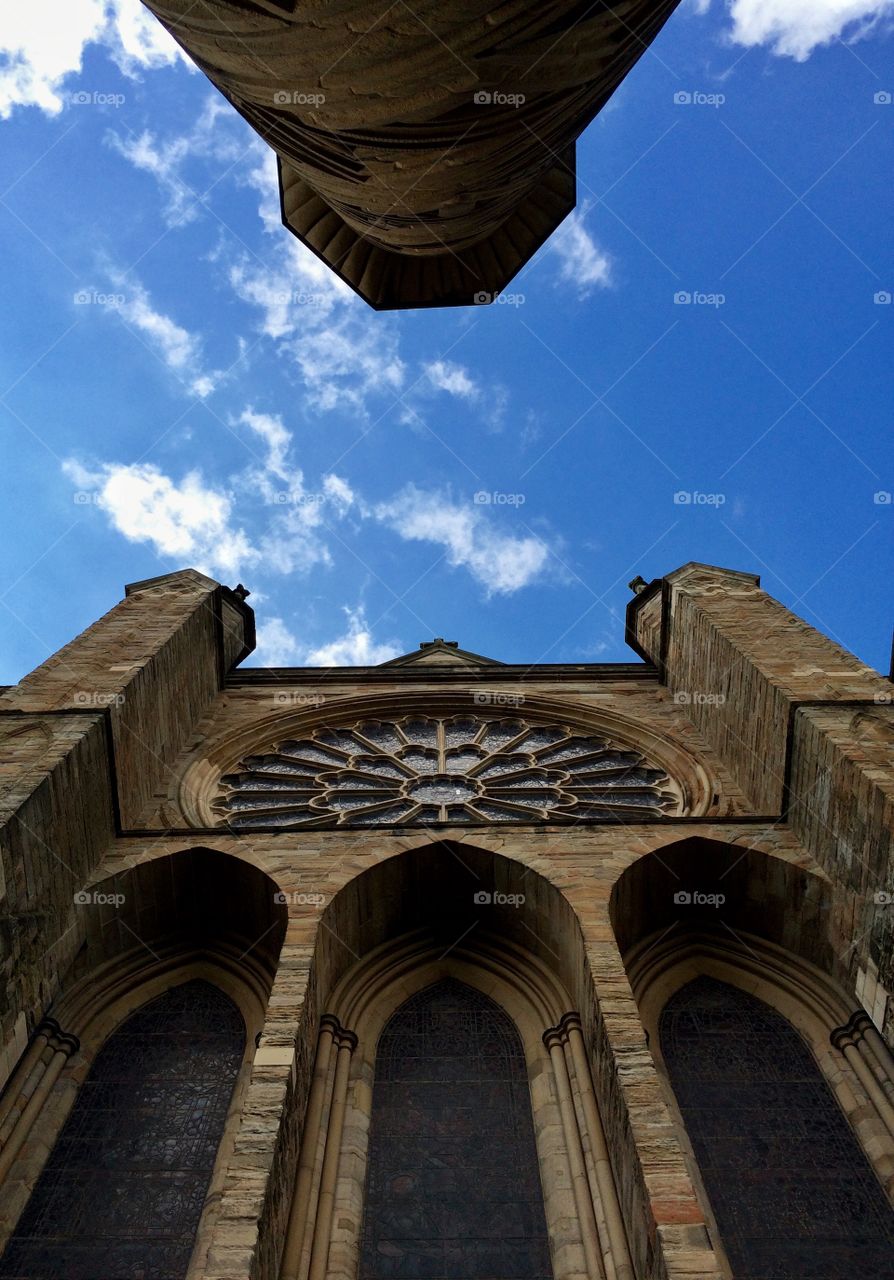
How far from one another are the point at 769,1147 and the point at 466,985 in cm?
259

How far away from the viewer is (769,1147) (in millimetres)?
6973

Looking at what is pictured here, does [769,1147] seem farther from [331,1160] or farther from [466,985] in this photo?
[331,1160]

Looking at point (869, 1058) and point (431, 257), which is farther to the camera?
point (431, 257)

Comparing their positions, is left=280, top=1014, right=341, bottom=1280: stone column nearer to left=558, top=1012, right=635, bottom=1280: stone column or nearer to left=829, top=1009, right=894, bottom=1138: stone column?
left=558, top=1012, right=635, bottom=1280: stone column

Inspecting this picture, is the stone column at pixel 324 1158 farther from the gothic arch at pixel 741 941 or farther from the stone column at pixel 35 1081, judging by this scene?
the gothic arch at pixel 741 941

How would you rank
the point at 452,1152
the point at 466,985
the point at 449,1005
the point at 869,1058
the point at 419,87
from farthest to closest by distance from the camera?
the point at 466,985
the point at 449,1005
the point at 869,1058
the point at 452,1152
the point at 419,87

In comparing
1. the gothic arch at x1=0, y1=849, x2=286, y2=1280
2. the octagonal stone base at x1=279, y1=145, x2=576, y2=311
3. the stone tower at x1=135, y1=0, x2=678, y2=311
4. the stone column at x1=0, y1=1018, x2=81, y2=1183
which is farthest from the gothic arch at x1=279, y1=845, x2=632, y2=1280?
the octagonal stone base at x1=279, y1=145, x2=576, y2=311

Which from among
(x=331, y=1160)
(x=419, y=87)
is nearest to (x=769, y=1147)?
(x=331, y=1160)

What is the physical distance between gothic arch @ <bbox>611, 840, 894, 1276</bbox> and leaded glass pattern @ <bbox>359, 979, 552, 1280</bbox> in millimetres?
1198

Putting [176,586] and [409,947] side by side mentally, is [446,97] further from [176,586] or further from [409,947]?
[176,586]

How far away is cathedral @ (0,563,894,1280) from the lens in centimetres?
618

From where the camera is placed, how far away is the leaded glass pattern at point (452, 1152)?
Result: 6.11 metres

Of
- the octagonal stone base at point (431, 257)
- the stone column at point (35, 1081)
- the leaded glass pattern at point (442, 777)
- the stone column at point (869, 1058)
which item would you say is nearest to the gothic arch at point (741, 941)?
the stone column at point (869, 1058)

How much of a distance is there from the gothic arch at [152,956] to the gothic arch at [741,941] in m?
2.87
